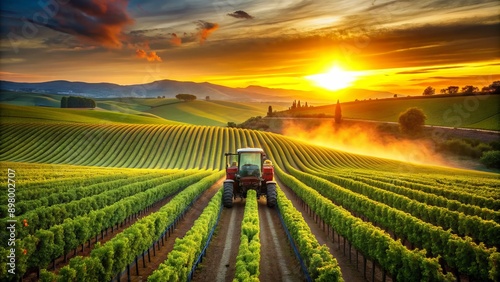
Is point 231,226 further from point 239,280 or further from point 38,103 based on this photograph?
point 38,103

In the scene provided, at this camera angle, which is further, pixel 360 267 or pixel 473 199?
pixel 473 199

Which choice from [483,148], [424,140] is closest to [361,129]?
[424,140]

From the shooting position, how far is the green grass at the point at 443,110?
101 meters

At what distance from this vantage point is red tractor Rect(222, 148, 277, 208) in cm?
2745

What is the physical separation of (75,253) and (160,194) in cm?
1236

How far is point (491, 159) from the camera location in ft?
247

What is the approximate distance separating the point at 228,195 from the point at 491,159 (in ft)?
226

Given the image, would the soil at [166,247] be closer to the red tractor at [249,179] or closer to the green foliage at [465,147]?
the red tractor at [249,179]

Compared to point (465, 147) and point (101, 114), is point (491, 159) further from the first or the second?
point (101, 114)

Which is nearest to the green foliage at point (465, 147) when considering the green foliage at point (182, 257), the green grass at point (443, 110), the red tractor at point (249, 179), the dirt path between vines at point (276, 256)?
the green grass at point (443, 110)

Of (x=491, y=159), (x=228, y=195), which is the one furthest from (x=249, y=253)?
(x=491, y=159)

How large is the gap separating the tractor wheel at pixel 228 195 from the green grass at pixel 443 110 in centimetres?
8562

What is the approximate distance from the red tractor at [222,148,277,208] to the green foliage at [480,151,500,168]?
64.8m

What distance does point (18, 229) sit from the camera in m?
15.7
